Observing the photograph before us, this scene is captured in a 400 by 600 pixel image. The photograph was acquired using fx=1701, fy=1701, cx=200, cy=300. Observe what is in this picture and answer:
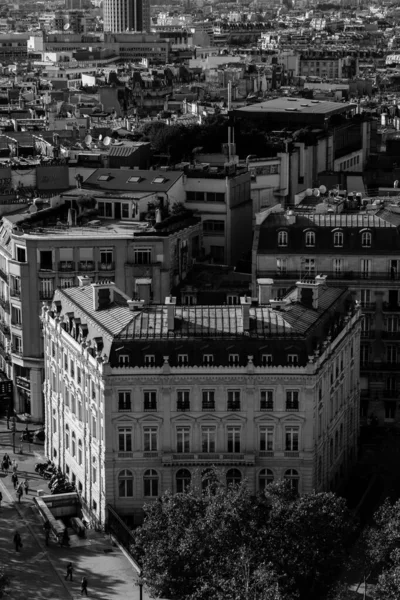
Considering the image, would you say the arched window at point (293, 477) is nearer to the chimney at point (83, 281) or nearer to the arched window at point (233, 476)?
the arched window at point (233, 476)

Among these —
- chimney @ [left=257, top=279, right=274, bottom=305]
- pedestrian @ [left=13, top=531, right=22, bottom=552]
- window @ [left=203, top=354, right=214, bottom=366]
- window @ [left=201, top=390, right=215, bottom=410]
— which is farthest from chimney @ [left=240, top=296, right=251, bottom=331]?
pedestrian @ [left=13, top=531, right=22, bottom=552]

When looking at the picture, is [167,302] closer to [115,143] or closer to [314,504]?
[314,504]

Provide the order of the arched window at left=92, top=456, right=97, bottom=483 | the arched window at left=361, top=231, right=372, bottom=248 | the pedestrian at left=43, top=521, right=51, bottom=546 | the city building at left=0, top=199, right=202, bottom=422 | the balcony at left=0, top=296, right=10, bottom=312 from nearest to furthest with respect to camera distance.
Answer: the pedestrian at left=43, top=521, right=51, bottom=546
the arched window at left=92, top=456, right=97, bottom=483
the arched window at left=361, top=231, right=372, bottom=248
the city building at left=0, top=199, right=202, bottom=422
the balcony at left=0, top=296, right=10, bottom=312

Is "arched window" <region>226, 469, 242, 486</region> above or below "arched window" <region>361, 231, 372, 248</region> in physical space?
below

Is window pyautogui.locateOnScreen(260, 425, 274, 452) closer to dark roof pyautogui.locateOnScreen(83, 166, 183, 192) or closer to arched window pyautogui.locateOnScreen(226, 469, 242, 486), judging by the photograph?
arched window pyautogui.locateOnScreen(226, 469, 242, 486)

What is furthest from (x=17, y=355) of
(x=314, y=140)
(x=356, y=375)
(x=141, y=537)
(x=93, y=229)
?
(x=314, y=140)

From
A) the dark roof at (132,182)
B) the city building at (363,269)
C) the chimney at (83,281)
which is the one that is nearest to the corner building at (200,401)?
the chimney at (83,281)
